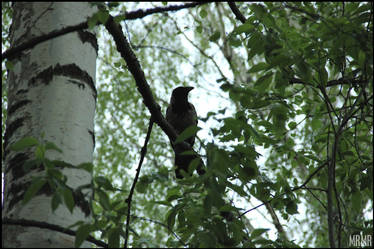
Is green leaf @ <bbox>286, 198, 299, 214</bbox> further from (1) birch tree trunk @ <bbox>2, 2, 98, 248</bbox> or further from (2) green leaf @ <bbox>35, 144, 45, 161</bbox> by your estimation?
(2) green leaf @ <bbox>35, 144, 45, 161</bbox>

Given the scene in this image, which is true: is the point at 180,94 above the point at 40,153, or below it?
above

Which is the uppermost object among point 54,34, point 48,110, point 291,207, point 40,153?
point 54,34

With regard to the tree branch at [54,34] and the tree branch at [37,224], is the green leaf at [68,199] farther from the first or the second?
the tree branch at [54,34]

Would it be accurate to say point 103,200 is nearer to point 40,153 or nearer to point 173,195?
point 40,153

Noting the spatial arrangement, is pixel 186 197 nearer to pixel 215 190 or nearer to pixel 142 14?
pixel 215 190

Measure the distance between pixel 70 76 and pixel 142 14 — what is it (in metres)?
0.43

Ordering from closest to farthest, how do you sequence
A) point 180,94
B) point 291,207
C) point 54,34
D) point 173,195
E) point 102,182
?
point 102,182 < point 54,34 < point 173,195 < point 291,207 < point 180,94

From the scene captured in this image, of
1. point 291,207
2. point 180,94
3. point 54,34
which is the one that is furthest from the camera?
point 180,94

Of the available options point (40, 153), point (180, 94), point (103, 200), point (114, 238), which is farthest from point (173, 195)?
point (180, 94)

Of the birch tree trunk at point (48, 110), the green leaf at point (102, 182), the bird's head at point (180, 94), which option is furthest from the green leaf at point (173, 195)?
the bird's head at point (180, 94)

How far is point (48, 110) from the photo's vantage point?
1875 mm

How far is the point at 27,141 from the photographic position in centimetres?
156

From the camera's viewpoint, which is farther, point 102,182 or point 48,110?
point 48,110

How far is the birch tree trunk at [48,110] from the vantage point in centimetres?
168
